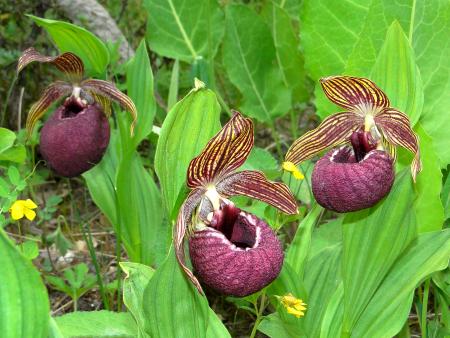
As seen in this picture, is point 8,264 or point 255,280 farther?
point 255,280

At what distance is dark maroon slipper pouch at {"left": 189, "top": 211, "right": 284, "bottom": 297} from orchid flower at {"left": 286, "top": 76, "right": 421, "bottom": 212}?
19cm

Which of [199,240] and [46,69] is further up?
[199,240]

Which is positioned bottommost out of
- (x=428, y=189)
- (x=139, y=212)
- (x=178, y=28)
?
(x=139, y=212)

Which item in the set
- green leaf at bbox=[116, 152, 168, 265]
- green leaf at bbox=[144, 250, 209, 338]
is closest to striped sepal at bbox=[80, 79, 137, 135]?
green leaf at bbox=[116, 152, 168, 265]

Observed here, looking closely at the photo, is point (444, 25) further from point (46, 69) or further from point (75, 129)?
point (46, 69)

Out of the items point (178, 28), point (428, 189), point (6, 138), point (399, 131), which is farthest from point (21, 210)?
→ point (178, 28)

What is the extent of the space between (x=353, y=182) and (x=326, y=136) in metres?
0.24

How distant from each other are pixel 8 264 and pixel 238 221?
554 mm

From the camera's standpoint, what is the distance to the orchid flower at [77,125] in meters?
1.92

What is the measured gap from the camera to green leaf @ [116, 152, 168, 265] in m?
2.00

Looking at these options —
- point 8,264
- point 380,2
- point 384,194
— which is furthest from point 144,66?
point 8,264

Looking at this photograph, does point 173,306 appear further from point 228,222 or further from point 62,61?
point 62,61

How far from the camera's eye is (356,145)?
5.15 ft

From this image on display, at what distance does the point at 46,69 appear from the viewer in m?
3.30
